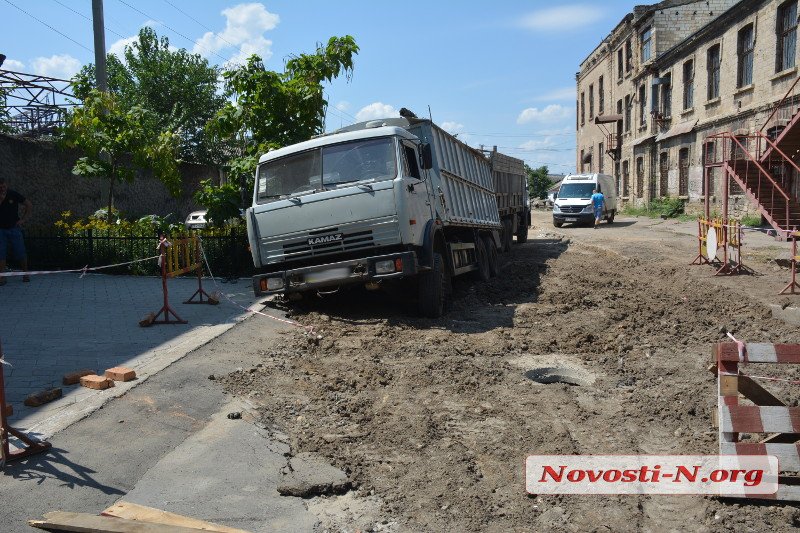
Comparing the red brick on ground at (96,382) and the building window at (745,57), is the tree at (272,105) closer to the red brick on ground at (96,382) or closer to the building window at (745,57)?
the red brick on ground at (96,382)

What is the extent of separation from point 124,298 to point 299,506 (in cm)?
755

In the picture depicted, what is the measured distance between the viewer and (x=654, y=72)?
34531 mm

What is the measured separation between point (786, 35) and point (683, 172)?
9867 millimetres

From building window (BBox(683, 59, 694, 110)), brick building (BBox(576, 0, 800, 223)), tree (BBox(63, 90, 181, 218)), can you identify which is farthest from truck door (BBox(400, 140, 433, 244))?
building window (BBox(683, 59, 694, 110))

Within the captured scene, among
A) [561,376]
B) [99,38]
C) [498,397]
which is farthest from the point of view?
[99,38]

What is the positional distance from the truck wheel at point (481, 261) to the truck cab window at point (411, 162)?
160 inches

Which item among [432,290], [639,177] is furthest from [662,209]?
[432,290]

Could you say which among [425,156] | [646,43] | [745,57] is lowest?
[425,156]

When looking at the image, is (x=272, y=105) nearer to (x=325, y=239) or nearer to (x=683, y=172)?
(x=325, y=239)

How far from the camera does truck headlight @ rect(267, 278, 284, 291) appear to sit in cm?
870

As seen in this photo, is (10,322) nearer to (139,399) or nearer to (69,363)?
(69,363)

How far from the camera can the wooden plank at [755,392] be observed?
13.2 ft

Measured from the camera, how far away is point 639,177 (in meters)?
38.2

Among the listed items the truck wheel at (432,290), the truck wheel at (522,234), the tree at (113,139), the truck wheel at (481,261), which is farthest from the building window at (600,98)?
the truck wheel at (432,290)
